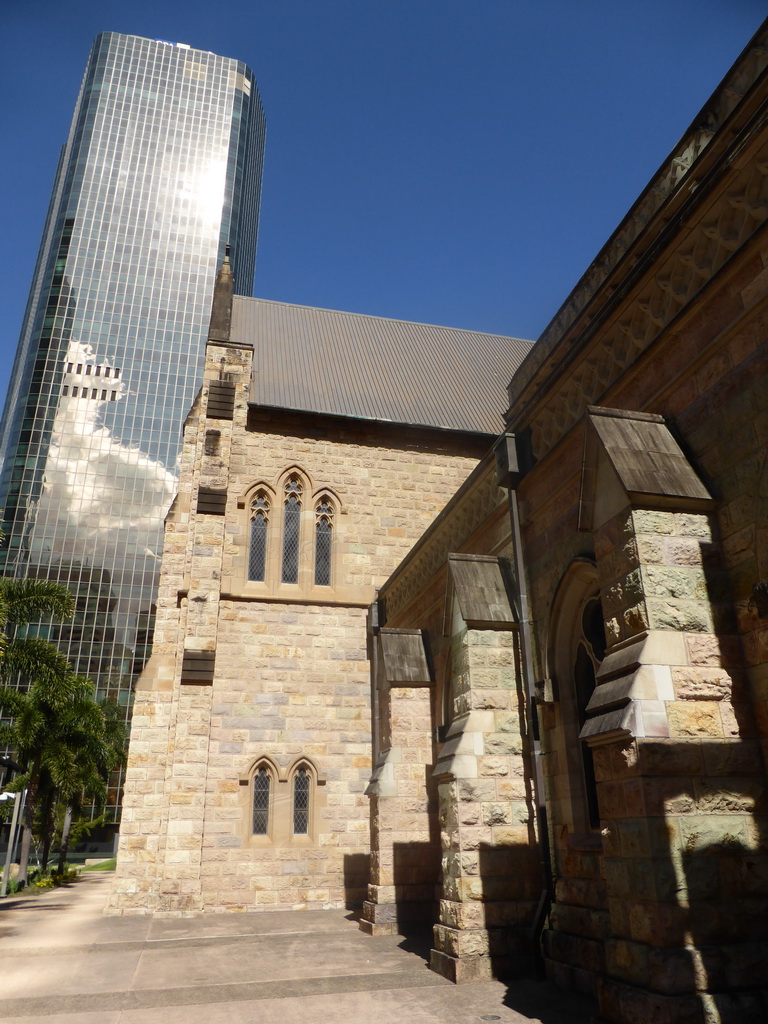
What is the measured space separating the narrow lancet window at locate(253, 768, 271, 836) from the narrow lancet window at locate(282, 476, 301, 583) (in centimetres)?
396

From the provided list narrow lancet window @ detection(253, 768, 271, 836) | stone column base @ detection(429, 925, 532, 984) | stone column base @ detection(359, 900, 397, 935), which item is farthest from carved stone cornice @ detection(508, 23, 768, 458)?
narrow lancet window @ detection(253, 768, 271, 836)

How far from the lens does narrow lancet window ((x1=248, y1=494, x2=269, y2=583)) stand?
15891 mm

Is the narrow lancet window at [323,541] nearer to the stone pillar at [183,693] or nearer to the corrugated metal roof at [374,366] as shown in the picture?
the stone pillar at [183,693]

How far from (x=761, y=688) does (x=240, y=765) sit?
11.1 meters

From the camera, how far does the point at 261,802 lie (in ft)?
46.2

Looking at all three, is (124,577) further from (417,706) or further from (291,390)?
(417,706)

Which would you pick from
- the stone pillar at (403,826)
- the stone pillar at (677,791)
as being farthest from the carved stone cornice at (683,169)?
the stone pillar at (403,826)

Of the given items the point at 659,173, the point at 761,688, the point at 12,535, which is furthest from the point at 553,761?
the point at 12,535

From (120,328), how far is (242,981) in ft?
255

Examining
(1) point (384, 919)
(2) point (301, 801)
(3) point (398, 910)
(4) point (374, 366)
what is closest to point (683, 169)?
(3) point (398, 910)

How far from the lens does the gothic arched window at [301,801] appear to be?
14.1 meters

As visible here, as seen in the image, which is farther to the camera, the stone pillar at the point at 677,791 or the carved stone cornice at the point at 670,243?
the carved stone cornice at the point at 670,243

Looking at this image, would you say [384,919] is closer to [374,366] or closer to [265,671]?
[265,671]

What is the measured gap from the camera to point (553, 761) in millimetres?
7539
